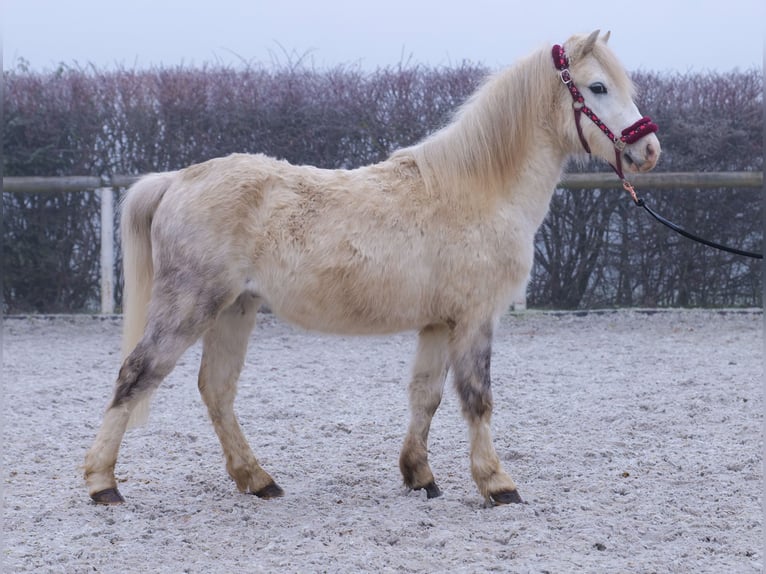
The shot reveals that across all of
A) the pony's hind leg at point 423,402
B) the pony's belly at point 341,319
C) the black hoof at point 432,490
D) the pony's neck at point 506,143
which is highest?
the pony's neck at point 506,143

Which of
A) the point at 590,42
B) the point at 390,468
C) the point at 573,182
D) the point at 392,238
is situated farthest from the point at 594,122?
the point at 573,182

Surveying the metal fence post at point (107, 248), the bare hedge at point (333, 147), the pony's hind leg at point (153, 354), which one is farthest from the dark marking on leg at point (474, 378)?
the metal fence post at point (107, 248)

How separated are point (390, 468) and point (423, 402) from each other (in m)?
0.66

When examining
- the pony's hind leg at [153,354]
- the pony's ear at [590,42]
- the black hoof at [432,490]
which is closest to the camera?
the pony's hind leg at [153,354]

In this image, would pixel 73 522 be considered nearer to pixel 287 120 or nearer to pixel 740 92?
Result: pixel 287 120

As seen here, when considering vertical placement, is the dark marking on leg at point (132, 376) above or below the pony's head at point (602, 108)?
below

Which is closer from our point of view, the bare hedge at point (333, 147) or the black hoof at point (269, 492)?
the black hoof at point (269, 492)

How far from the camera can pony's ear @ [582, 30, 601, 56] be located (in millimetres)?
4340

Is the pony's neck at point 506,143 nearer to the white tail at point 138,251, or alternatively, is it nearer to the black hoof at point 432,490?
the white tail at point 138,251

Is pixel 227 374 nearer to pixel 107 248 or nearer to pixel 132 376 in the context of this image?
pixel 132 376

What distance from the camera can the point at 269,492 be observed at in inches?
179

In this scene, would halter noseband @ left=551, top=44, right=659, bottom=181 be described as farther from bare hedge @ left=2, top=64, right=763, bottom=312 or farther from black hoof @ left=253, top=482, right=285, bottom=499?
bare hedge @ left=2, top=64, right=763, bottom=312

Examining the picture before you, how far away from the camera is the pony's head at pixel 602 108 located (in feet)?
→ 14.0

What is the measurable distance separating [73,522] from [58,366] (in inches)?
162
